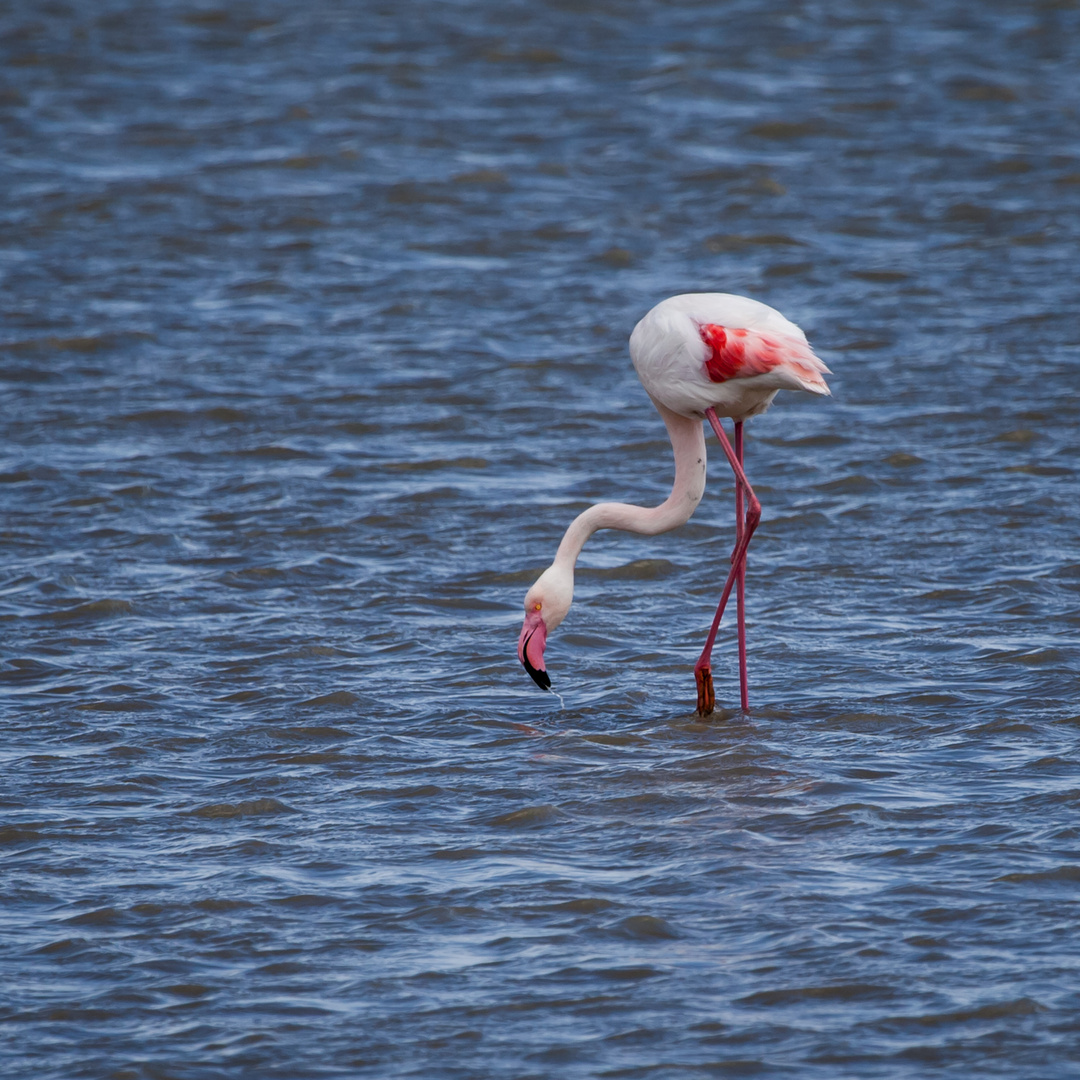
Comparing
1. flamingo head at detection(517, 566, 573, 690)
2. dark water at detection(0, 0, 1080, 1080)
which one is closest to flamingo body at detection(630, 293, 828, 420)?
flamingo head at detection(517, 566, 573, 690)

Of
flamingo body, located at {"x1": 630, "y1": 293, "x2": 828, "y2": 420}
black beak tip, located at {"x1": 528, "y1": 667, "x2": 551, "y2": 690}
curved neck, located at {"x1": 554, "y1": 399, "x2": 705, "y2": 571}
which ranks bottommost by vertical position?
black beak tip, located at {"x1": 528, "y1": 667, "x2": 551, "y2": 690}

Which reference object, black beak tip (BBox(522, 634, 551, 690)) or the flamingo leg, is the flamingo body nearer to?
the flamingo leg

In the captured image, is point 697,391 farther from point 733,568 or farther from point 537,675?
point 537,675

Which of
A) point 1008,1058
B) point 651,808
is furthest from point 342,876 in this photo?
point 1008,1058

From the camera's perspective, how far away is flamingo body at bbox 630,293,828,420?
718cm

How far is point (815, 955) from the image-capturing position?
518 cm

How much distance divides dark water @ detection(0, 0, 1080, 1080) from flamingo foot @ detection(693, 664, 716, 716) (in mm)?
192

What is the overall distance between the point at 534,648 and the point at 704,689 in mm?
743

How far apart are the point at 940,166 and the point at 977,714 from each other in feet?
32.1

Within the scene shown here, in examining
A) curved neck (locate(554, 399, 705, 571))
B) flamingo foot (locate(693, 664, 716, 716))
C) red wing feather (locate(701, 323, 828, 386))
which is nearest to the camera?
red wing feather (locate(701, 323, 828, 386))

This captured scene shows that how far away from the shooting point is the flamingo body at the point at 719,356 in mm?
7176

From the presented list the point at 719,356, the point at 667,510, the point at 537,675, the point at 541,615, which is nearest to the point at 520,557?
the point at 667,510

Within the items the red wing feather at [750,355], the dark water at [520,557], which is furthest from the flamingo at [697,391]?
the dark water at [520,557]

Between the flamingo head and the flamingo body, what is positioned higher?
the flamingo body
